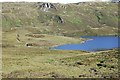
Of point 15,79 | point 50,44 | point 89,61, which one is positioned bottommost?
point 50,44

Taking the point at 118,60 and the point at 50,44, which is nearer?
the point at 118,60

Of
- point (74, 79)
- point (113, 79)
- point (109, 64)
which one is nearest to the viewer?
point (113, 79)

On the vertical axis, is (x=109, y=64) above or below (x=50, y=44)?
above

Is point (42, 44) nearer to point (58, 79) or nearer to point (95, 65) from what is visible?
point (95, 65)

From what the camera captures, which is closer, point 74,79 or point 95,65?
point 74,79

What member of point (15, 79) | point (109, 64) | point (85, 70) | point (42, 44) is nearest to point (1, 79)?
point (15, 79)

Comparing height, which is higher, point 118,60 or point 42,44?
point 118,60

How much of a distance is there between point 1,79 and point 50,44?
14469 cm

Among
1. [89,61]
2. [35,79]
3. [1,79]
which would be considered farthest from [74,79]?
[89,61]

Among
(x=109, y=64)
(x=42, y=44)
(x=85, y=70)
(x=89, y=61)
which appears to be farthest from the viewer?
(x=42, y=44)

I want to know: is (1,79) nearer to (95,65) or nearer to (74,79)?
(74,79)

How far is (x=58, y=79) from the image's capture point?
39688mm

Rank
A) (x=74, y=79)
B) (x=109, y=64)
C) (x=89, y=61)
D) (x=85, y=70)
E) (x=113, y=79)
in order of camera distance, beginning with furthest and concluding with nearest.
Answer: (x=89, y=61), (x=109, y=64), (x=85, y=70), (x=74, y=79), (x=113, y=79)

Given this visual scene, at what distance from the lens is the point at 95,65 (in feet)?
199
